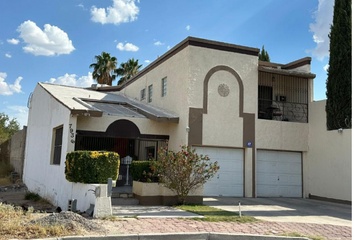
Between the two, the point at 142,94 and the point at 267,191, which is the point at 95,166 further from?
the point at 142,94

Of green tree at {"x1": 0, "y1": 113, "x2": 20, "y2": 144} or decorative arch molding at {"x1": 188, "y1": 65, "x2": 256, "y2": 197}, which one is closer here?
decorative arch molding at {"x1": 188, "y1": 65, "x2": 256, "y2": 197}

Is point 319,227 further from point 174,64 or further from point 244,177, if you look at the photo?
point 174,64

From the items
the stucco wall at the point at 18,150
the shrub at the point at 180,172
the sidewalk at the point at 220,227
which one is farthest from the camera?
the stucco wall at the point at 18,150

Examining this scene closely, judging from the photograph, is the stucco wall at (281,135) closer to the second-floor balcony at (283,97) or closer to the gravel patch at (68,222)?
the second-floor balcony at (283,97)

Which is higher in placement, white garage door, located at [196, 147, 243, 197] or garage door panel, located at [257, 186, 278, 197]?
white garage door, located at [196, 147, 243, 197]

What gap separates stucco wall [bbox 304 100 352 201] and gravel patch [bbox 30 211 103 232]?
11.9 metres

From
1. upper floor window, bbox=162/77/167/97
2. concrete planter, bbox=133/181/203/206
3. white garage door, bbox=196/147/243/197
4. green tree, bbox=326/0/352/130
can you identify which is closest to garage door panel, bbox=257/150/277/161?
white garage door, bbox=196/147/243/197

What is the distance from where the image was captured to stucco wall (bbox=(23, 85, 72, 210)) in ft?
46.7

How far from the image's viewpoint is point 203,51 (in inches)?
647

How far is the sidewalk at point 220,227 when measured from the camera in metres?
8.24

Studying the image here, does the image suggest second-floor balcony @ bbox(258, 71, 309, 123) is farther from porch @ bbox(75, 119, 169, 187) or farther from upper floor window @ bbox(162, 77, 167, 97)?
porch @ bbox(75, 119, 169, 187)

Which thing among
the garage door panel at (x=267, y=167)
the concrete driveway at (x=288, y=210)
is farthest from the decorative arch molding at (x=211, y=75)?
the concrete driveway at (x=288, y=210)

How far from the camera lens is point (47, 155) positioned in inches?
677

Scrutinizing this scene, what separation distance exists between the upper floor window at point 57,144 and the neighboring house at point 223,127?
5 cm
